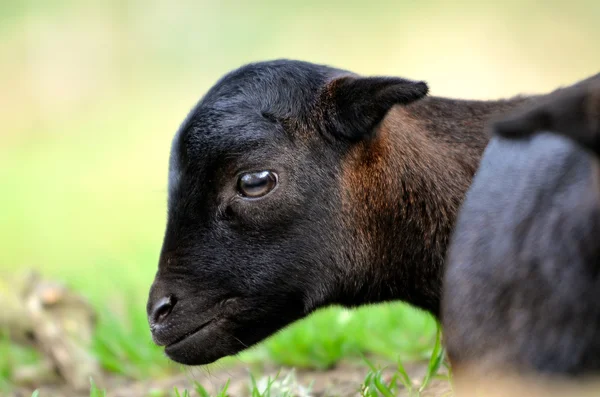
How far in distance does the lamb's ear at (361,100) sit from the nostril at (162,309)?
1.19 metres

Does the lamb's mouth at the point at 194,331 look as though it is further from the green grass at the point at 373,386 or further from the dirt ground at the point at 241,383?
the dirt ground at the point at 241,383

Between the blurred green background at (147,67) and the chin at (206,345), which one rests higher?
the chin at (206,345)

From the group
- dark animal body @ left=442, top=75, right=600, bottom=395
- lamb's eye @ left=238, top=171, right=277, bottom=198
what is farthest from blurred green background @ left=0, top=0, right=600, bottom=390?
dark animal body @ left=442, top=75, right=600, bottom=395

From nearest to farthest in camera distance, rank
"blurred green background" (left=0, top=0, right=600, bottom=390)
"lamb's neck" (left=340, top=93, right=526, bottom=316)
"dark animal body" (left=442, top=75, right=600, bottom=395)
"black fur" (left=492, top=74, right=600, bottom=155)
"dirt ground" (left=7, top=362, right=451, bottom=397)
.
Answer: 1. "black fur" (left=492, top=74, right=600, bottom=155)
2. "dark animal body" (left=442, top=75, right=600, bottom=395)
3. "lamb's neck" (left=340, top=93, right=526, bottom=316)
4. "dirt ground" (left=7, top=362, right=451, bottom=397)
5. "blurred green background" (left=0, top=0, right=600, bottom=390)

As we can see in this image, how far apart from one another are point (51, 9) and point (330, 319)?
18456 millimetres

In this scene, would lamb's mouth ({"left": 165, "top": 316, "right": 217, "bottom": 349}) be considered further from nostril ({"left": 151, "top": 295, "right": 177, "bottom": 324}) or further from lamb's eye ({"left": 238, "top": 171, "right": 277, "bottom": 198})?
lamb's eye ({"left": 238, "top": 171, "right": 277, "bottom": 198})

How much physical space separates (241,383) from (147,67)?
17.8 m

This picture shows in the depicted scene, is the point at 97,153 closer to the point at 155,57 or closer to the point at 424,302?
the point at 155,57

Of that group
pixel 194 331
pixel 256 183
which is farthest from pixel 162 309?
pixel 256 183

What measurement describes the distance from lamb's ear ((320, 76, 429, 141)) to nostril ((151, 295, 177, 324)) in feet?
3.90

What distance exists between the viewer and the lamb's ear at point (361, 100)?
4359 millimetres

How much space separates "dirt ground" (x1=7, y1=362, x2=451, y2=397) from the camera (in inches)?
197

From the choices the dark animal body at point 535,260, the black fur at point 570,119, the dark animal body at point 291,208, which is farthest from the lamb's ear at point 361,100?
the black fur at point 570,119

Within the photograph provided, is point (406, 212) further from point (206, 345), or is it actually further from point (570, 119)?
point (570, 119)
